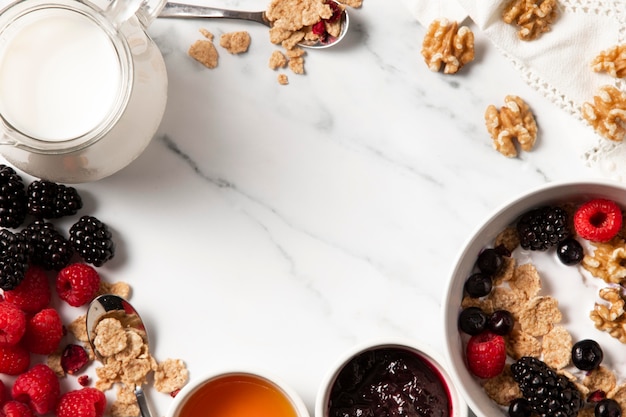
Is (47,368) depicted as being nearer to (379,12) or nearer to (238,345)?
(238,345)

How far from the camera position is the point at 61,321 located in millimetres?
1362

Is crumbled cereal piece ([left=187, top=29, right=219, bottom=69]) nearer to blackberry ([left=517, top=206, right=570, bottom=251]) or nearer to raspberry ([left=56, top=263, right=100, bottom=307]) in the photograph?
raspberry ([left=56, top=263, right=100, bottom=307])

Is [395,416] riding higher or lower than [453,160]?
lower

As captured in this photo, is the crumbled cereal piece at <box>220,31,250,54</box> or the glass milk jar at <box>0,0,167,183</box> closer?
the glass milk jar at <box>0,0,167,183</box>

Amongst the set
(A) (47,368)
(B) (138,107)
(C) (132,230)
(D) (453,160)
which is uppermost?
(B) (138,107)

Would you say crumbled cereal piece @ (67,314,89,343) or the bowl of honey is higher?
crumbled cereal piece @ (67,314,89,343)

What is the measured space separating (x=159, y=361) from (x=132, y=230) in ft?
A: 0.67

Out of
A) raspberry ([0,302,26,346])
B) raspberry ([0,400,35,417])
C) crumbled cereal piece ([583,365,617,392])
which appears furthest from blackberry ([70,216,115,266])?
crumbled cereal piece ([583,365,617,392])

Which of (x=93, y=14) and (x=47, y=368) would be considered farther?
(x=47, y=368)

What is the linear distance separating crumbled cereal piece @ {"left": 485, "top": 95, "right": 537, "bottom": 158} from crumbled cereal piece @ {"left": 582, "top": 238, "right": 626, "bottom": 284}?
19 cm

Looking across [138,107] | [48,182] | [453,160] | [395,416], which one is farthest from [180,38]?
[395,416]

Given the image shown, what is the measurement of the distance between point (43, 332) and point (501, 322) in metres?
0.68

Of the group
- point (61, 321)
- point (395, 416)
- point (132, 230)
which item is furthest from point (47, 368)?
point (395, 416)

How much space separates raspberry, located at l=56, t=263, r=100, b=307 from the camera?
1317mm
